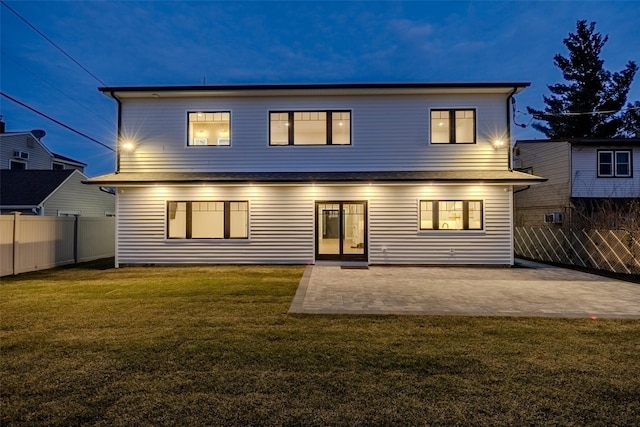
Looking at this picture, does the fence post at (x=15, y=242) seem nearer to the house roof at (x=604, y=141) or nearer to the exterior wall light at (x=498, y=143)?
the exterior wall light at (x=498, y=143)

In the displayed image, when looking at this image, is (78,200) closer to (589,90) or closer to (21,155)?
(21,155)

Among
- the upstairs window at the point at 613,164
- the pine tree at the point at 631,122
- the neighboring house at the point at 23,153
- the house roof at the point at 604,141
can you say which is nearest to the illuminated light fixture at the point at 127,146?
the neighboring house at the point at 23,153

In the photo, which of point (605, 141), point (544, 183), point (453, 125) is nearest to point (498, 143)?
point (453, 125)

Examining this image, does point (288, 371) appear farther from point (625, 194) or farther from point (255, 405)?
point (625, 194)

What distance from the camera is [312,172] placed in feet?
35.2

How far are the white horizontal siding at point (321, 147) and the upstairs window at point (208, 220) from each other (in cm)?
120

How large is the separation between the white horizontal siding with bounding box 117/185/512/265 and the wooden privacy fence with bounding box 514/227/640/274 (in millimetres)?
2302

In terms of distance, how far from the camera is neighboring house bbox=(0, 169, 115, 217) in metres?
→ 15.5

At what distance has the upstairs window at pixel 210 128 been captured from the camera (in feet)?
35.9

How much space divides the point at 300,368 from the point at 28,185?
19.4 meters

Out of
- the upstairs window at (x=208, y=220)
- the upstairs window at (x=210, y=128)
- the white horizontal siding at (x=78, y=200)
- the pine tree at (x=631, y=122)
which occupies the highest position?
the pine tree at (x=631, y=122)

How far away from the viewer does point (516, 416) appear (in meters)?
2.65

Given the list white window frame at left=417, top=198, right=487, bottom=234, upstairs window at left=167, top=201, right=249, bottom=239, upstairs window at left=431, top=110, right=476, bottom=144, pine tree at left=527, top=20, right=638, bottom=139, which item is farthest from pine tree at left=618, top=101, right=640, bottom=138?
upstairs window at left=167, top=201, right=249, bottom=239

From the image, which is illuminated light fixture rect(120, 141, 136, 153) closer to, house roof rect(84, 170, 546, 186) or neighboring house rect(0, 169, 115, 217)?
house roof rect(84, 170, 546, 186)
